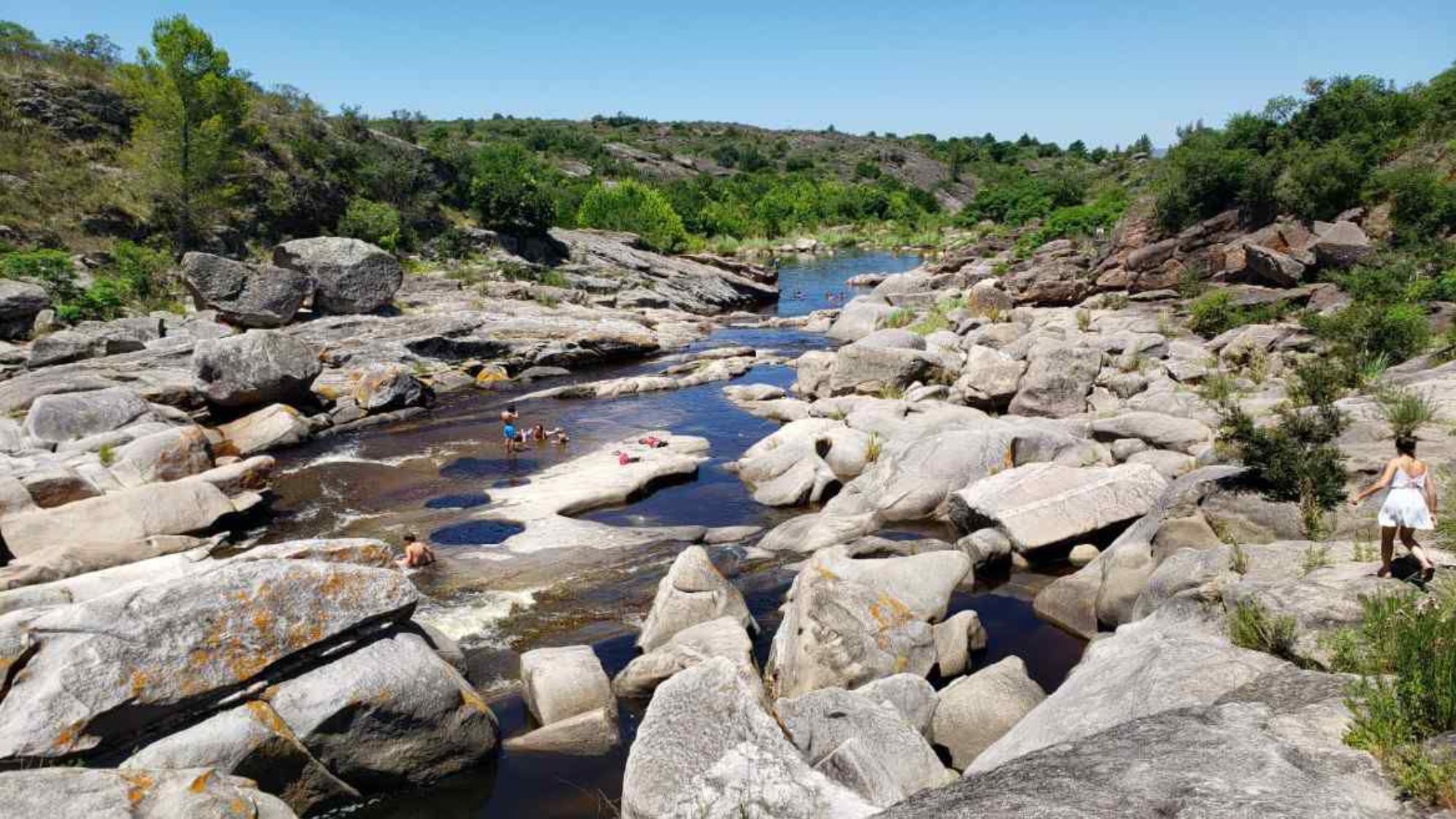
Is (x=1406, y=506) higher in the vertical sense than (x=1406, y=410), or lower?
lower

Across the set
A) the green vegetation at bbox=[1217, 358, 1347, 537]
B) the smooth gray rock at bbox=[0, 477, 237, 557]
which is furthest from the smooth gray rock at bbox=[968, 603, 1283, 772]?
the smooth gray rock at bbox=[0, 477, 237, 557]

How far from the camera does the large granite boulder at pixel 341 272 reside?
3841 cm

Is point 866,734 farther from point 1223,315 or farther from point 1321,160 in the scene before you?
point 1321,160

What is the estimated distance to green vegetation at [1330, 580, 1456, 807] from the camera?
16.2ft

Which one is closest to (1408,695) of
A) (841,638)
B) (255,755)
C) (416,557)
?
(841,638)

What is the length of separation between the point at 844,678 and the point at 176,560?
1179cm

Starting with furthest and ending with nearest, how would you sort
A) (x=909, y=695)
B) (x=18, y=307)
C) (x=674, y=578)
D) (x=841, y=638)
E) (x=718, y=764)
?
1. (x=18, y=307)
2. (x=674, y=578)
3. (x=841, y=638)
4. (x=909, y=695)
5. (x=718, y=764)

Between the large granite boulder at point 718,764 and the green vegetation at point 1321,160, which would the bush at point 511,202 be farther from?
the large granite boulder at point 718,764

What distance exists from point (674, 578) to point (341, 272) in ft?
102

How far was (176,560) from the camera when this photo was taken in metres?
14.6

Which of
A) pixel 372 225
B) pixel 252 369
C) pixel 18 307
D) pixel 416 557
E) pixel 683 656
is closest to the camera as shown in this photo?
pixel 683 656

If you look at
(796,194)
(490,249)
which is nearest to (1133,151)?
(796,194)

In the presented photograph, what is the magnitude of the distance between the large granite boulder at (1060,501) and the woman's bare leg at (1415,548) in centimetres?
651

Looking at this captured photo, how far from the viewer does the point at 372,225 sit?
173ft
